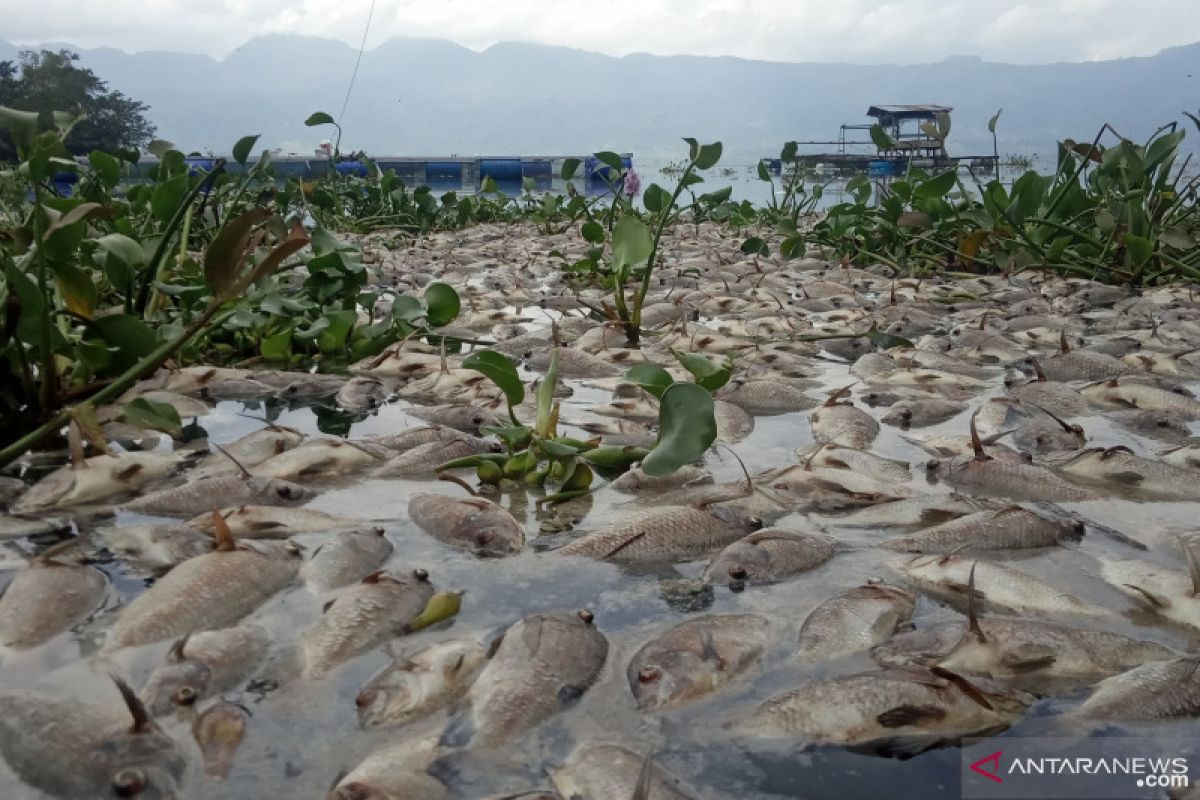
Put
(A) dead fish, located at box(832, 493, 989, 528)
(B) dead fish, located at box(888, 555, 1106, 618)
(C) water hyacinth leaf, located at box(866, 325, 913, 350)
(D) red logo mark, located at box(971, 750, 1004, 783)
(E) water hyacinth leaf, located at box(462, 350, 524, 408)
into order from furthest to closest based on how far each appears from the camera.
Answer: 1. (C) water hyacinth leaf, located at box(866, 325, 913, 350)
2. (E) water hyacinth leaf, located at box(462, 350, 524, 408)
3. (A) dead fish, located at box(832, 493, 989, 528)
4. (B) dead fish, located at box(888, 555, 1106, 618)
5. (D) red logo mark, located at box(971, 750, 1004, 783)

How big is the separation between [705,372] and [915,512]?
829 mm

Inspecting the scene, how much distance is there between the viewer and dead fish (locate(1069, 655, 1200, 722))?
5.59 feet

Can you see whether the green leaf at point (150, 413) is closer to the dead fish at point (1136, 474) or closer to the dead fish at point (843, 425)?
the dead fish at point (843, 425)

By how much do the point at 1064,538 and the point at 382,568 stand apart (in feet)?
5.57

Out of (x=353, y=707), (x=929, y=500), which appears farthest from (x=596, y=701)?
(x=929, y=500)

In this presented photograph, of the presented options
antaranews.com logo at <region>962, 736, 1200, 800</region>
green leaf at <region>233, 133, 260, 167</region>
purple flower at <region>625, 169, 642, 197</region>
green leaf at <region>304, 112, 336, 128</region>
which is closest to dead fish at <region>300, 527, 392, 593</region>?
antaranews.com logo at <region>962, 736, 1200, 800</region>

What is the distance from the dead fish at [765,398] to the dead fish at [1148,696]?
236 centimetres

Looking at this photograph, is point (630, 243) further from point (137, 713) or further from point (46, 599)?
point (137, 713)

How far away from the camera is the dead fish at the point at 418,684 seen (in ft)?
5.67

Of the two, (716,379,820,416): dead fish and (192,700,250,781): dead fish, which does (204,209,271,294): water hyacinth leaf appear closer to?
(192,700,250,781): dead fish

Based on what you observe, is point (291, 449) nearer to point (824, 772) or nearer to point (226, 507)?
point (226, 507)

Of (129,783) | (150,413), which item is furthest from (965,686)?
(150,413)

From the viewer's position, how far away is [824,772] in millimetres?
1597

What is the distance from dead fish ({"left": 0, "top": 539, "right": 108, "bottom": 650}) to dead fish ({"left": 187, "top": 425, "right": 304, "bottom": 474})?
85 centimetres
